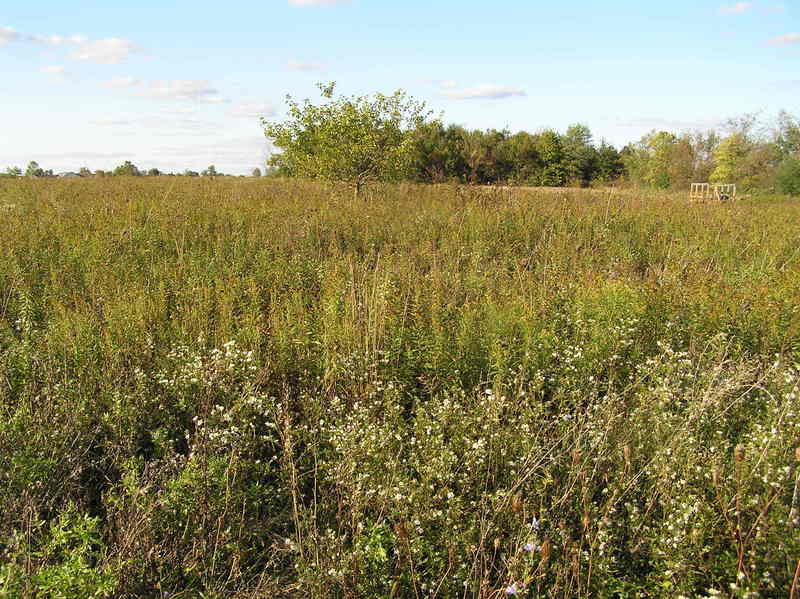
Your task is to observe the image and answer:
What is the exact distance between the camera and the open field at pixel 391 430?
7.22 feet

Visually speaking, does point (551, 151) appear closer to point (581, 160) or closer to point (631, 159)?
point (581, 160)

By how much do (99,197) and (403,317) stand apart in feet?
33.7

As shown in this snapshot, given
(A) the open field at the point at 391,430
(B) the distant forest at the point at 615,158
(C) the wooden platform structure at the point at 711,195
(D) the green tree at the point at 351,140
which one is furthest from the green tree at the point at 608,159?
(A) the open field at the point at 391,430

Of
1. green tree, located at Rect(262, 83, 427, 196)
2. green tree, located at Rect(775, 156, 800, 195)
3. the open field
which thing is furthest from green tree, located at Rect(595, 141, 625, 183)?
the open field

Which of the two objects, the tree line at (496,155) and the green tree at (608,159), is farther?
the green tree at (608,159)

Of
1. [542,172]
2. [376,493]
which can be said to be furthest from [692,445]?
[542,172]

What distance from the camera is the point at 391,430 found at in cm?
289

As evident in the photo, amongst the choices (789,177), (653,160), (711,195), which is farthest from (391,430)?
(653,160)

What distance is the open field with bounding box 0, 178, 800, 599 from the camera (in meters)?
2.20

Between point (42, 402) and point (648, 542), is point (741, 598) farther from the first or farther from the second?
point (42, 402)

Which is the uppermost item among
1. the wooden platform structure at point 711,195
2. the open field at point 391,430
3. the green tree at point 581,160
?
the green tree at point 581,160

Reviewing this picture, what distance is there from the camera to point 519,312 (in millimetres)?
4543

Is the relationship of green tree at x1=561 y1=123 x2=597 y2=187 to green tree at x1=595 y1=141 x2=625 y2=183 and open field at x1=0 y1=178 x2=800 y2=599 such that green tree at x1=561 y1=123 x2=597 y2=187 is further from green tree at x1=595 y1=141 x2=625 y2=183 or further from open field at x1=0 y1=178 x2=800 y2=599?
open field at x1=0 y1=178 x2=800 y2=599

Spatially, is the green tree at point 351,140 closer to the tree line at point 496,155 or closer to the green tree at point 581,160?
the tree line at point 496,155
